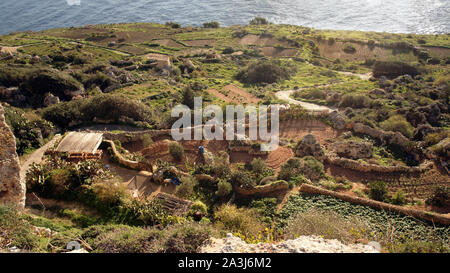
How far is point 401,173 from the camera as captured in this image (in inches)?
766

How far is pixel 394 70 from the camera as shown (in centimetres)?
5050

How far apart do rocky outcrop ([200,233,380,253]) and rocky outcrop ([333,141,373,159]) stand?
13.5 metres

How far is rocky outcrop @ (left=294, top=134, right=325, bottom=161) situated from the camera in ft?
69.3

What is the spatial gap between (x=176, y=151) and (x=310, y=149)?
1060cm

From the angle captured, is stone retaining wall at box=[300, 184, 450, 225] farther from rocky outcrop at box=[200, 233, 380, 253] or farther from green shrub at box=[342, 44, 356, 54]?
green shrub at box=[342, 44, 356, 54]

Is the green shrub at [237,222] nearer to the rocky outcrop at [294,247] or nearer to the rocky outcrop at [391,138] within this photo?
the rocky outcrop at [294,247]

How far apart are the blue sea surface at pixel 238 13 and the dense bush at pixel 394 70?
57.3 metres

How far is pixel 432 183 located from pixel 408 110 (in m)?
14.8

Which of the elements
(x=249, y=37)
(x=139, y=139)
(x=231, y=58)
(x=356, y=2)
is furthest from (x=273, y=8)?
(x=139, y=139)

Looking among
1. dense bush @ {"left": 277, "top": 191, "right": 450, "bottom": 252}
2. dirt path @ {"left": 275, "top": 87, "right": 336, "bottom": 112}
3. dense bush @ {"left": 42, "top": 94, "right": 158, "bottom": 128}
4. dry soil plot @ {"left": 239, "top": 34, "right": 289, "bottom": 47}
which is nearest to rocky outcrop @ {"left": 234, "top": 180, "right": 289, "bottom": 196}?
dense bush @ {"left": 277, "top": 191, "right": 450, "bottom": 252}

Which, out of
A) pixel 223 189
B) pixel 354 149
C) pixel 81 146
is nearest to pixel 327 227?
pixel 223 189
